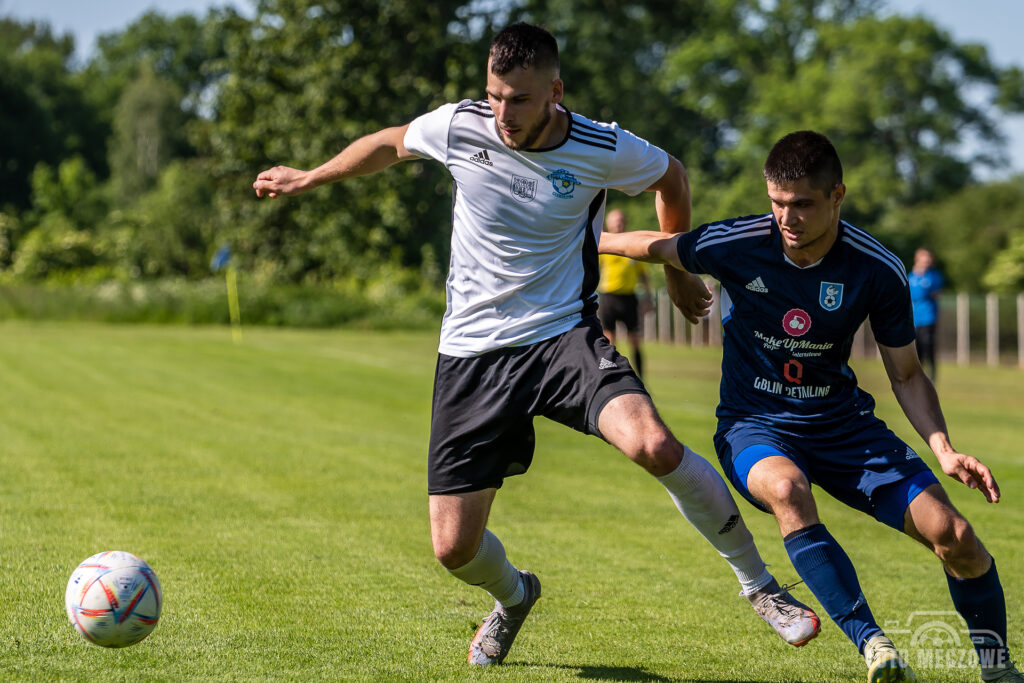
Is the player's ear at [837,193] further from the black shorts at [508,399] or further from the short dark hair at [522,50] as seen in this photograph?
the short dark hair at [522,50]

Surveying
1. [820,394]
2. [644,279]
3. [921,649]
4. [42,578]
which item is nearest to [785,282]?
[820,394]

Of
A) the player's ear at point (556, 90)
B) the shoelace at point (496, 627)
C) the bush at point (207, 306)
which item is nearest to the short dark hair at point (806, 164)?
the player's ear at point (556, 90)

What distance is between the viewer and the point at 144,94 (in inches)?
3351

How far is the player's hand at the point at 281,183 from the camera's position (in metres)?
5.16

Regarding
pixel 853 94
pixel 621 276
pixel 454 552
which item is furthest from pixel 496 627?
→ pixel 853 94

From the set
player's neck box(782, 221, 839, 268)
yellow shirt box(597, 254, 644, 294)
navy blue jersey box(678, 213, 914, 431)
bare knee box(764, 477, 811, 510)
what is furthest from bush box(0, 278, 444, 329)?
bare knee box(764, 477, 811, 510)

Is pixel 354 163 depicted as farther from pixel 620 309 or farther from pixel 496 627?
pixel 620 309

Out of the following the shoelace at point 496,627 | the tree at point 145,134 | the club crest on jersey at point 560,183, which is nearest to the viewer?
the club crest on jersey at point 560,183

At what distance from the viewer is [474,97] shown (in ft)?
135

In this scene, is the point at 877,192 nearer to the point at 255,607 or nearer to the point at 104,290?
the point at 104,290

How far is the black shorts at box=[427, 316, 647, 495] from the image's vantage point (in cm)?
468

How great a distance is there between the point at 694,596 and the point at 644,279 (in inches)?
486

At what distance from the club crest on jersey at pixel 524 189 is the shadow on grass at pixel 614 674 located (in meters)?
1.86

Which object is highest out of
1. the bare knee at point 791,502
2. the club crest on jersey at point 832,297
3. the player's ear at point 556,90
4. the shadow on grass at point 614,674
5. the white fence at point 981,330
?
the player's ear at point 556,90
